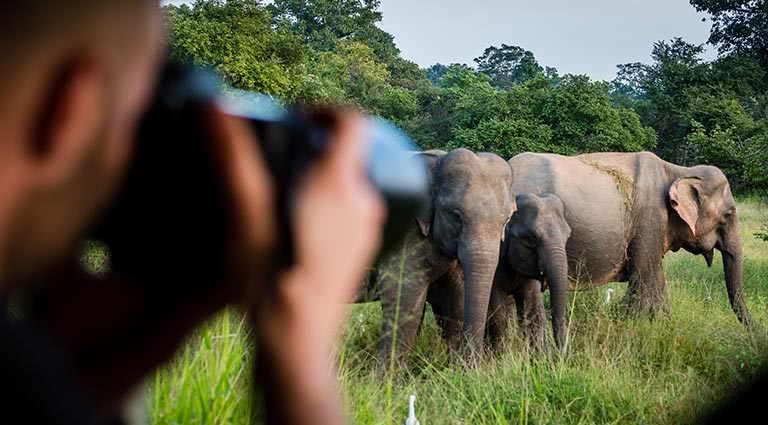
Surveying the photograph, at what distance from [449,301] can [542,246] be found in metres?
0.89

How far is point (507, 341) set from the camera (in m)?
7.47

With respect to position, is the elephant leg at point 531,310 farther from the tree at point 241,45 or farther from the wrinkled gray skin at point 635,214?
the tree at point 241,45

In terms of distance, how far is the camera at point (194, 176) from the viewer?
0.34 meters

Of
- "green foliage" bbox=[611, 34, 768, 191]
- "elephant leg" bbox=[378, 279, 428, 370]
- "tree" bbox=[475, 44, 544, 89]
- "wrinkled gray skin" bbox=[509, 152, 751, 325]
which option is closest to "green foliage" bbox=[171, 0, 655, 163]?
"green foliage" bbox=[611, 34, 768, 191]

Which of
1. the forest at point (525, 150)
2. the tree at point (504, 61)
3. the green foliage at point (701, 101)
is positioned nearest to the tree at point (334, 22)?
the forest at point (525, 150)

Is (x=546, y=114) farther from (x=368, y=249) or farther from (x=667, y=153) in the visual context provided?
(x=368, y=249)

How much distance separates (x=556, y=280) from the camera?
25.0 feet

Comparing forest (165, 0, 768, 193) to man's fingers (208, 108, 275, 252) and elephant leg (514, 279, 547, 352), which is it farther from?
man's fingers (208, 108, 275, 252)

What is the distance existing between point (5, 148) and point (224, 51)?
19201mm

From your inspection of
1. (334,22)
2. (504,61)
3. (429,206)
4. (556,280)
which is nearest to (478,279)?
(429,206)

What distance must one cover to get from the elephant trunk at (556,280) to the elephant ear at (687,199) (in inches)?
102

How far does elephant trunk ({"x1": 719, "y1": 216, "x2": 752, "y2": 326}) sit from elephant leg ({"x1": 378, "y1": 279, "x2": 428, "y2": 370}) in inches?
134

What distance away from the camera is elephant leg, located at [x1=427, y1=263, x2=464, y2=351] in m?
7.87

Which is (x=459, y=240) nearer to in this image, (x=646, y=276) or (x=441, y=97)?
(x=646, y=276)
